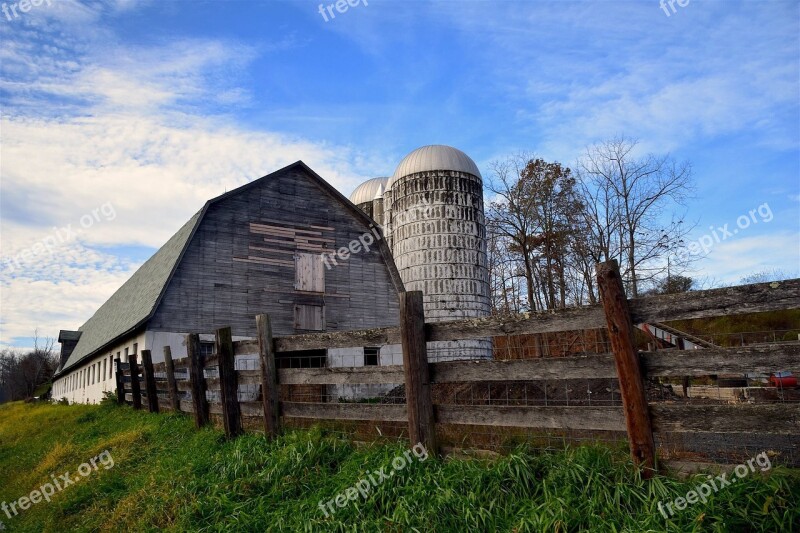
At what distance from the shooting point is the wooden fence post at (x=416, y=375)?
18.3 feet

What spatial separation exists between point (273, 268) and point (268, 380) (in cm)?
1438

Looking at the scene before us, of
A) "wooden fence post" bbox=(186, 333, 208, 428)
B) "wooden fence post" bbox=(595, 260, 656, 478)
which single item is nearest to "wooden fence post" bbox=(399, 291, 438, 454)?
"wooden fence post" bbox=(595, 260, 656, 478)

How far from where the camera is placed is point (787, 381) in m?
16.4

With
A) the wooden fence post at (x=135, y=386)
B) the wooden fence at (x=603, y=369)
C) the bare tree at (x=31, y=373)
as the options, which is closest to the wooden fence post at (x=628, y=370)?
the wooden fence at (x=603, y=369)

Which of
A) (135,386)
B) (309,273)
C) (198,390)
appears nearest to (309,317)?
(309,273)

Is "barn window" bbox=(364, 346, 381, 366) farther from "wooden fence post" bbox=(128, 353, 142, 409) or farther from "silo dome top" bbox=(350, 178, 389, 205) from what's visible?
"silo dome top" bbox=(350, 178, 389, 205)

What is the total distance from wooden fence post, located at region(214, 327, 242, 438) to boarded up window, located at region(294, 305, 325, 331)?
43.6ft

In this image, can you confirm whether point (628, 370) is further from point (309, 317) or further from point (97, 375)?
point (97, 375)

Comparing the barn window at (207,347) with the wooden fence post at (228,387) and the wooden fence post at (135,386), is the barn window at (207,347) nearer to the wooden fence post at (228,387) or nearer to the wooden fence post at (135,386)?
the wooden fence post at (135,386)

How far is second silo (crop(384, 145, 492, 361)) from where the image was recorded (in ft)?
81.8

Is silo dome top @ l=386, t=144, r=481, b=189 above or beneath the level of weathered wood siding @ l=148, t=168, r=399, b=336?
above

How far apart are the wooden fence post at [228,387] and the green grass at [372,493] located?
0.27 meters

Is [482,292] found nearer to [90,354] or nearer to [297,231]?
[297,231]

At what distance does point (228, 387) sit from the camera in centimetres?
820
